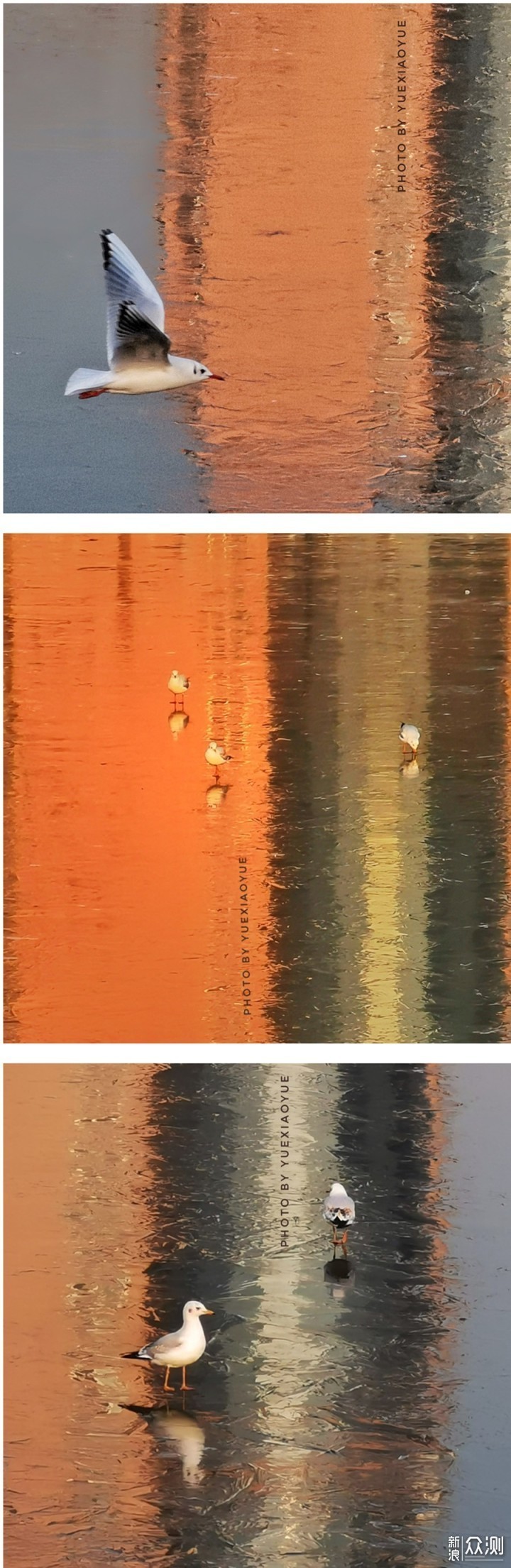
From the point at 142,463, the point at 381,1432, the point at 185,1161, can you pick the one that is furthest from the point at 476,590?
the point at 381,1432

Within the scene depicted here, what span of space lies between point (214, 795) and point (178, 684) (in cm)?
19

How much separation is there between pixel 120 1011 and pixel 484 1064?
600 mm

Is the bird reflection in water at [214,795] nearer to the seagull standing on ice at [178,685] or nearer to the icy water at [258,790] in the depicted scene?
the icy water at [258,790]

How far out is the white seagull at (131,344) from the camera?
286 cm

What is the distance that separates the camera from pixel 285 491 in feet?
9.49

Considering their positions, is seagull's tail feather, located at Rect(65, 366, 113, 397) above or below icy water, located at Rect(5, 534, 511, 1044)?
above

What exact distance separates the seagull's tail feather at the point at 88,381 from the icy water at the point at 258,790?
24 centimetres

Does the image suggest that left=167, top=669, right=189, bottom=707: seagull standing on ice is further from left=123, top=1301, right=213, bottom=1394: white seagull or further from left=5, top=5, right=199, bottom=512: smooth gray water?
left=123, top=1301, right=213, bottom=1394: white seagull

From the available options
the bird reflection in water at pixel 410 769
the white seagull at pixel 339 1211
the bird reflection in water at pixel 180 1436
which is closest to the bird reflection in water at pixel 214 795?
the bird reflection in water at pixel 410 769

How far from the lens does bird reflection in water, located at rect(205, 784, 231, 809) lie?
9.55 feet

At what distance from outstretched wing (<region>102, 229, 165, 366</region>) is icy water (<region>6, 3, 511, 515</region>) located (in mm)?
48

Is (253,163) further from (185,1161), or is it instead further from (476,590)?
(185,1161)

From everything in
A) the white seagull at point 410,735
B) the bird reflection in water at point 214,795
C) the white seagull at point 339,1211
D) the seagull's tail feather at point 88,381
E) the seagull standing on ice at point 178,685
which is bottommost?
the white seagull at point 339,1211

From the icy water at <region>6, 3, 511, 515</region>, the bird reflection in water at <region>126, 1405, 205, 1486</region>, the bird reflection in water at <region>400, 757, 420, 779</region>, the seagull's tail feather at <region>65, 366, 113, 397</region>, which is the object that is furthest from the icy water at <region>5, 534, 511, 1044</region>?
the bird reflection in water at <region>126, 1405, 205, 1486</region>
